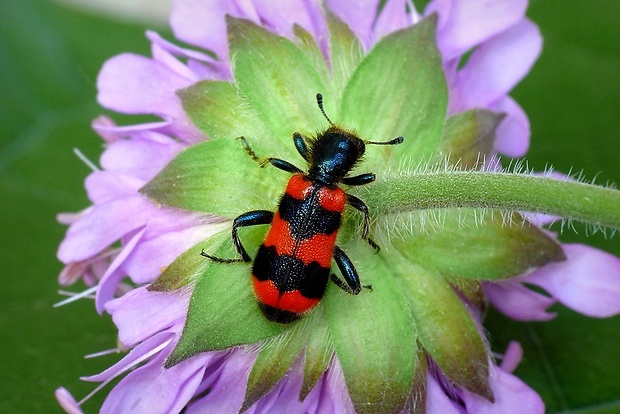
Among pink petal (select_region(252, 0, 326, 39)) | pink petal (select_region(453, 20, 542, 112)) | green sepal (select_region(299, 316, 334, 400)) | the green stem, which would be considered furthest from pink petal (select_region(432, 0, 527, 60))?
green sepal (select_region(299, 316, 334, 400))

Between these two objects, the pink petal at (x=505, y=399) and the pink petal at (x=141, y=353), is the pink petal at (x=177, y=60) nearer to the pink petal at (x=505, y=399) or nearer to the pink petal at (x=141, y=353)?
the pink petal at (x=141, y=353)

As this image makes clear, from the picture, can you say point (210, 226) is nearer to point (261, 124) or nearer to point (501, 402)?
point (261, 124)

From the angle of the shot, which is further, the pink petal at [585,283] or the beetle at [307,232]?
the pink petal at [585,283]

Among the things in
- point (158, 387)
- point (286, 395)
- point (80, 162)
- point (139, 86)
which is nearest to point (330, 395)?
point (286, 395)

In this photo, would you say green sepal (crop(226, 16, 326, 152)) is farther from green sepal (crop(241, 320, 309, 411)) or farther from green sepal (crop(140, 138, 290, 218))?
green sepal (crop(241, 320, 309, 411))

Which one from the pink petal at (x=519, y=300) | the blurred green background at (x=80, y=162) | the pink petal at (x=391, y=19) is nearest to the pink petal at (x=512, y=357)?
the pink petal at (x=519, y=300)

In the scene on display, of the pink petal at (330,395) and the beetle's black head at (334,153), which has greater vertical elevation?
the beetle's black head at (334,153)

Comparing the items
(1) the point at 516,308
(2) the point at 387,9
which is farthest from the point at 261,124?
(1) the point at 516,308
